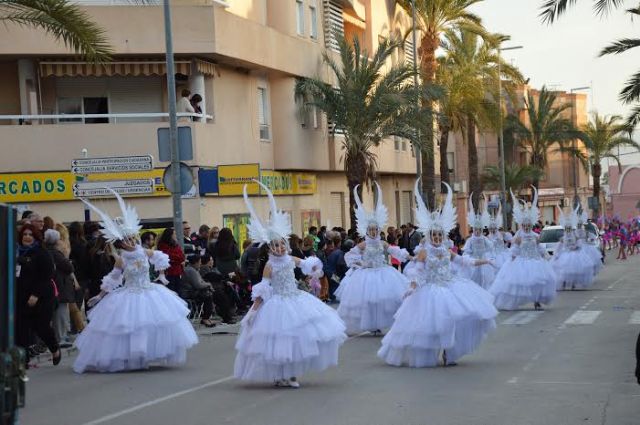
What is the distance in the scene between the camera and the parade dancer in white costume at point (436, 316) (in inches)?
612

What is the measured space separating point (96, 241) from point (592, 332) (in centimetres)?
825

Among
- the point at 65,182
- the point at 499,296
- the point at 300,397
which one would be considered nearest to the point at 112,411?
the point at 300,397

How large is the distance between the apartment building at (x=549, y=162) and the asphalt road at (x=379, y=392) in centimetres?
6276

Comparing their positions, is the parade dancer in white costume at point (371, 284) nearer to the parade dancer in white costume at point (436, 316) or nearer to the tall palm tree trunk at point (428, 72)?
the parade dancer in white costume at point (436, 316)

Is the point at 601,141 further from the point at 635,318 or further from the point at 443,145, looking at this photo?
the point at 635,318

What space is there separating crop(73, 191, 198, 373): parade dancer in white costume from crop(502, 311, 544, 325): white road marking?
7941mm

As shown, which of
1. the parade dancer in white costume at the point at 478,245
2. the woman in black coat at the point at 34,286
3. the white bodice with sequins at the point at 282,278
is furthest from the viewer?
the parade dancer in white costume at the point at 478,245

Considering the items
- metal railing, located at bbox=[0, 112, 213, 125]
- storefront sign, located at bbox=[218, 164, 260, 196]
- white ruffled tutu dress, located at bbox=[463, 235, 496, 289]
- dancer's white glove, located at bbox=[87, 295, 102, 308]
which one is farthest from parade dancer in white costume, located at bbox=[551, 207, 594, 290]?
dancer's white glove, located at bbox=[87, 295, 102, 308]

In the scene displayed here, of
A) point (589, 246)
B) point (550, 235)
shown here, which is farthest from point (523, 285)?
point (550, 235)

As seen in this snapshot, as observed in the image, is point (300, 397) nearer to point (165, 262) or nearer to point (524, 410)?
point (524, 410)

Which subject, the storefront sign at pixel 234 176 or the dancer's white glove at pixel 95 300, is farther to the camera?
the storefront sign at pixel 234 176

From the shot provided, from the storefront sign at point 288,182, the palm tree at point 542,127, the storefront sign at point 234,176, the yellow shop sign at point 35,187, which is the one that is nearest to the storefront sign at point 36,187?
the yellow shop sign at point 35,187

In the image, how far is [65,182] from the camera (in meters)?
32.6

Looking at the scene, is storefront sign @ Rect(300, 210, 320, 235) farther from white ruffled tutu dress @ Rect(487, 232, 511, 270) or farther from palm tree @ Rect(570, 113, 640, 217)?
palm tree @ Rect(570, 113, 640, 217)
